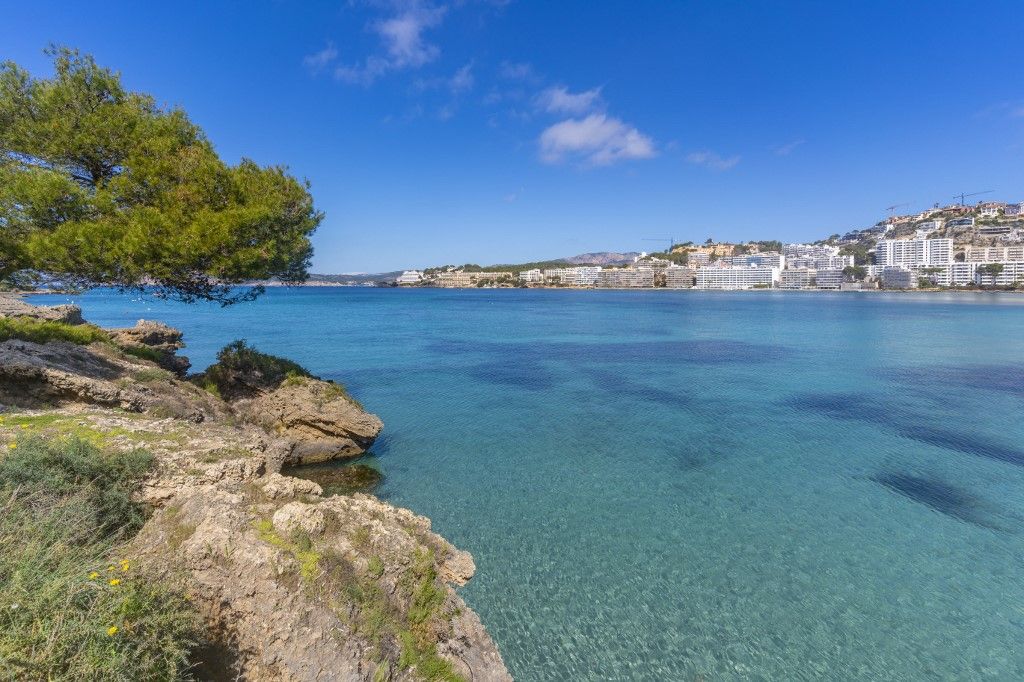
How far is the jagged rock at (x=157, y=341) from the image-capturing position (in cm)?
2019

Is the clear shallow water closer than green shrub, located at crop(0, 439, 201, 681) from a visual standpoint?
No

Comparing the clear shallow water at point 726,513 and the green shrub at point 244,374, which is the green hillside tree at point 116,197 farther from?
the clear shallow water at point 726,513

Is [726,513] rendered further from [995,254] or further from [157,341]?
[995,254]

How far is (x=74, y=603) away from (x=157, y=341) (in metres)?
29.3

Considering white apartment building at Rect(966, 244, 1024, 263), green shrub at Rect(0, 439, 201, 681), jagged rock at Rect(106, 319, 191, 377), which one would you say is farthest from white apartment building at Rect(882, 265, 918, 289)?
green shrub at Rect(0, 439, 201, 681)

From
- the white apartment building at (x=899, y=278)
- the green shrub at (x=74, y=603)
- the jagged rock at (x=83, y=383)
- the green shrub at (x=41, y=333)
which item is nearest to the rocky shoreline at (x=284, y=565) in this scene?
the green shrub at (x=74, y=603)

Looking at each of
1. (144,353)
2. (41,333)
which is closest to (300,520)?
(41,333)

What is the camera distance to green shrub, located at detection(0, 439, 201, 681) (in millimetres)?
3082

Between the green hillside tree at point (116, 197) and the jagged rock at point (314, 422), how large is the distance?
4.20 meters

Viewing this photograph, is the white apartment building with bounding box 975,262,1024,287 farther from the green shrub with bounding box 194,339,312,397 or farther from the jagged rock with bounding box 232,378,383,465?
the green shrub with bounding box 194,339,312,397

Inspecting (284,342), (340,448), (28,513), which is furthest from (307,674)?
(284,342)

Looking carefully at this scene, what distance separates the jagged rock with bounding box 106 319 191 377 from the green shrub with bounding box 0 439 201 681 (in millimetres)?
15891

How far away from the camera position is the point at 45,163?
14953mm

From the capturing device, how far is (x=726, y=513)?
465 inches
